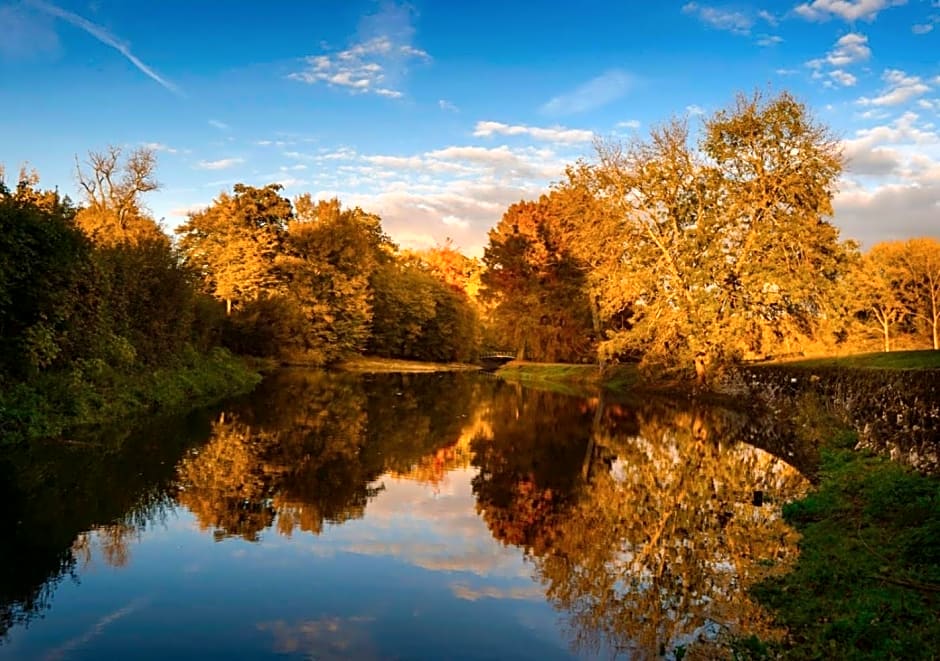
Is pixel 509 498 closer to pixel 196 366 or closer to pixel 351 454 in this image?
pixel 351 454

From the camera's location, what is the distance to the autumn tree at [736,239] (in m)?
32.8

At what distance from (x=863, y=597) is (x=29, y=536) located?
30.1ft

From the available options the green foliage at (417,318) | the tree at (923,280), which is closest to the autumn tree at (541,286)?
the green foliage at (417,318)

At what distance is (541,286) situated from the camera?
57219mm

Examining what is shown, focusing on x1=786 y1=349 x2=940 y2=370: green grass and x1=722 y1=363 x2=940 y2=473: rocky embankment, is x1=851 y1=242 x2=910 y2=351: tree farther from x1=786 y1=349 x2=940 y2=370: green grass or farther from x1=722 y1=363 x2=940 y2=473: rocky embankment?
x1=786 y1=349 x2=940 y2=370: green grass

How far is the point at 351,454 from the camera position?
15852 mm

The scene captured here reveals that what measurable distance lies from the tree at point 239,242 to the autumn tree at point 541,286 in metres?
18.5

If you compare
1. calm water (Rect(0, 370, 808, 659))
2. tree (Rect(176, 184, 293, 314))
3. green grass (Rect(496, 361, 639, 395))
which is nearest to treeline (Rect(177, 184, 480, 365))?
tree (Rect(176, 184, 293, 314))

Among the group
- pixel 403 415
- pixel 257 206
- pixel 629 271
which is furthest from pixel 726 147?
pixel 257 206

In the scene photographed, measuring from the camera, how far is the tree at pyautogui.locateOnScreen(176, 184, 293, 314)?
53000 mm

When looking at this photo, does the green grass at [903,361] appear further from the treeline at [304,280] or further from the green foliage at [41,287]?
the treeline at [304,280]

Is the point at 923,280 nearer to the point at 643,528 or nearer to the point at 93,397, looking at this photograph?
the point at 643,528

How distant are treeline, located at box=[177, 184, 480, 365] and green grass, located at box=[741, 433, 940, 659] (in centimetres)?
4332

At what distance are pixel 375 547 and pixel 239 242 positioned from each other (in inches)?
1919
